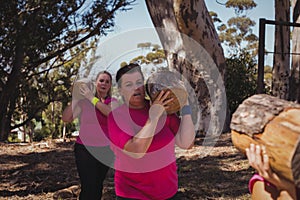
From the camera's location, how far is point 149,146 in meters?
1.91

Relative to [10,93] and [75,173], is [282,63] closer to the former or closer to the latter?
[75,173]

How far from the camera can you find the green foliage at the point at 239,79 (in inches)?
364

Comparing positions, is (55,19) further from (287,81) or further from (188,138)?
(188,138)

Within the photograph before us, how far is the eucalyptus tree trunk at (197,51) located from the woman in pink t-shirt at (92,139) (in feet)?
12.5

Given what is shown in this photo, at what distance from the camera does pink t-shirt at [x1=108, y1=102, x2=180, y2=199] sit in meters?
1.97

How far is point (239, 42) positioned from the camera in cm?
2628

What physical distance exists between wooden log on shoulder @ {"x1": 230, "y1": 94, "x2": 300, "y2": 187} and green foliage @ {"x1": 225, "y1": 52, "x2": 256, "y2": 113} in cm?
777

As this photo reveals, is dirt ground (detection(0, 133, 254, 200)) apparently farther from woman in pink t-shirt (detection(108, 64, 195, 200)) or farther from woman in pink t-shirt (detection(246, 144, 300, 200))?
woman in pink t-shirt (detection(246, 144, 300, 200))

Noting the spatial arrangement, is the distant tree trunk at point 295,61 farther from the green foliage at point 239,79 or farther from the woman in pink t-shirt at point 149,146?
the woman in pink t-shirt at point 149,146

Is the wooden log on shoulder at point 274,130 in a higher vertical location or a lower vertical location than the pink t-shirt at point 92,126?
higher

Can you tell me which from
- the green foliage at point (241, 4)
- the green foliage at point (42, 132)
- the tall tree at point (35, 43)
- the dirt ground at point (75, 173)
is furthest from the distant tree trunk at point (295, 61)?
the green foliage at point (241, 4)

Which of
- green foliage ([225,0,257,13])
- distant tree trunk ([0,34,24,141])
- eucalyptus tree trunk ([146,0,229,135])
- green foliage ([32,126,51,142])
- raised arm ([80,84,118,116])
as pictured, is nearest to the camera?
raised arm ([80,84,118,116])

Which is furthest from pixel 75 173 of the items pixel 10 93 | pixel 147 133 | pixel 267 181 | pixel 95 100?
pixel 10 93

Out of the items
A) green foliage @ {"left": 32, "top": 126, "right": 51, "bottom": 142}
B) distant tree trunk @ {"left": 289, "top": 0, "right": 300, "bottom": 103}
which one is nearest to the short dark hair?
distant tree trunk @ {"left": 289, "top": 0, "right": 300, "bottom": 103}
